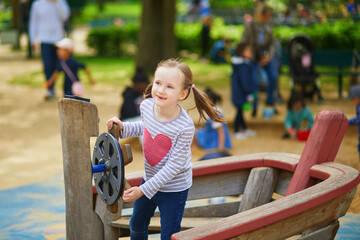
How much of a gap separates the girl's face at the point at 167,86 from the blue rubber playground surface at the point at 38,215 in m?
1.81

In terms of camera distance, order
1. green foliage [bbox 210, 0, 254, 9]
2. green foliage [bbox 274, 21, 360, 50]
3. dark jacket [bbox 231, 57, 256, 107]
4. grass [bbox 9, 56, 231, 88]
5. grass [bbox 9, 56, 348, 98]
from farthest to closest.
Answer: green foliage [bbox 210, 0, 254, 9], green foliage [bbox 274, 21, 360, 50], grass [bbox 9, 56, 231, 88], grass [bbox 9, 56, 348, 98], dark jacket [bbox 231, 57, 256, 107]

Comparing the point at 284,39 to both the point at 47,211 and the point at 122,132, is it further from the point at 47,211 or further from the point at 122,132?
the point at 122,132

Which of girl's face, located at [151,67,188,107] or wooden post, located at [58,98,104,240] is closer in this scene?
girl's face, located at [151,67,188,107]

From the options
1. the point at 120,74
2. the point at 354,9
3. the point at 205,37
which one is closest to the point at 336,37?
the point at 354,9

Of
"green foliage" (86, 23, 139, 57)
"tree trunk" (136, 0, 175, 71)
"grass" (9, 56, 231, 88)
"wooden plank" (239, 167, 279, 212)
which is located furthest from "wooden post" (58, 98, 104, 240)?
"green foliage" (86, 23, 139, 57)

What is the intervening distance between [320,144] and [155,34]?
10.0 m

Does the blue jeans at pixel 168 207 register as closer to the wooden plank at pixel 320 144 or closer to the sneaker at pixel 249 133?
the wooden plank at pixel 320 144

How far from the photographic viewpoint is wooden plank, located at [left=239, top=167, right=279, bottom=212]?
3.85m

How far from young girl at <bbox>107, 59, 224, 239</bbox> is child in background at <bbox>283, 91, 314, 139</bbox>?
4628 millimetres

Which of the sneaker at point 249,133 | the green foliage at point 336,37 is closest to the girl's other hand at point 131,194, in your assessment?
the sneaker at point 249,133

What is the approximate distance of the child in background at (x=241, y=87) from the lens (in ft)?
25.9

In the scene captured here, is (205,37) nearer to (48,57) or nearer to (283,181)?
(48,57)

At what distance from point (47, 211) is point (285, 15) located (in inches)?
857

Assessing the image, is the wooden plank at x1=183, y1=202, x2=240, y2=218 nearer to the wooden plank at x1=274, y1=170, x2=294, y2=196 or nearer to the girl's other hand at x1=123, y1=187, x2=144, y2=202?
the wooden plank at x1=274, y1=170, x2=294, y2=196
